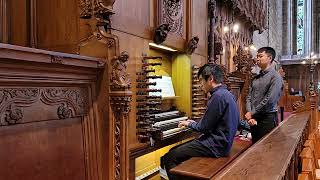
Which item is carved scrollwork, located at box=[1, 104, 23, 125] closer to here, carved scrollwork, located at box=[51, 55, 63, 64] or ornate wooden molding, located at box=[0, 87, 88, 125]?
ornate wooden molding, located at box=[0, 87, 88, 125]

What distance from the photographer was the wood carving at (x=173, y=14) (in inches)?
167

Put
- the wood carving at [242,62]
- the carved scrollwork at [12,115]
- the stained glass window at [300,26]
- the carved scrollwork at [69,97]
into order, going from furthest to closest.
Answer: the stained glass window at [300,26] < the wood carving at [242,62] < the carved scrollwork at [69,97] < the carved scrollwork at [12,115]

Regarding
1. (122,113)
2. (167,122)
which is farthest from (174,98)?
(122,113)

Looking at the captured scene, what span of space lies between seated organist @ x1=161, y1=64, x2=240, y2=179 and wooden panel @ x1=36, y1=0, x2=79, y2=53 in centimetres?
140

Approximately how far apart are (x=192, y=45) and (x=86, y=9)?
2.14 m

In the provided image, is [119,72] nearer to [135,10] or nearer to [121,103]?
[121,103]

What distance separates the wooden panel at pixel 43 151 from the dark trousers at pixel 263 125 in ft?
7.88

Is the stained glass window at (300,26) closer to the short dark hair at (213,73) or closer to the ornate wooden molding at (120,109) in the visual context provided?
the short dark hair at (213,73)

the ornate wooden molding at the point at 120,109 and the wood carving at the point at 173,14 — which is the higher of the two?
the wood carving at the point at 173,14

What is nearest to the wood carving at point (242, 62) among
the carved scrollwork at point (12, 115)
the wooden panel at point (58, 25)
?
the wooden panel at point (58, 25)

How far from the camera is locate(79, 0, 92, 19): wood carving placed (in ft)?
10.3

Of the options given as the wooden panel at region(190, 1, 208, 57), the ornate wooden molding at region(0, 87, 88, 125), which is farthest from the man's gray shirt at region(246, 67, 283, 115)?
the ornate wooden molding at region(0, 87, 88, 125)

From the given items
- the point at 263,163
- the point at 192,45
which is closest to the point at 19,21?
the point at 192,45

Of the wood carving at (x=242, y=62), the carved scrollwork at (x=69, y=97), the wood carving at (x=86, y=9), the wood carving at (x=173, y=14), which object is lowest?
the carved scrollwork at (x=69, y=97)
